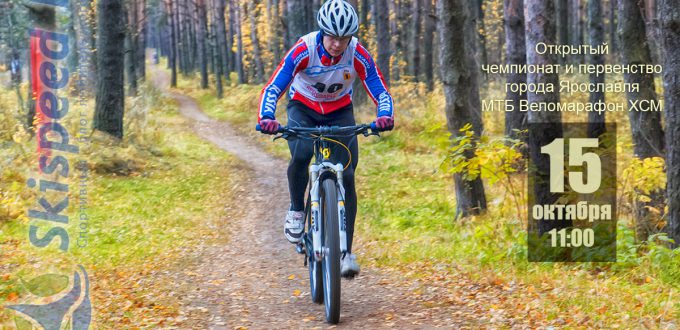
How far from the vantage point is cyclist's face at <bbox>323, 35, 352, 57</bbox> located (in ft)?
19.8

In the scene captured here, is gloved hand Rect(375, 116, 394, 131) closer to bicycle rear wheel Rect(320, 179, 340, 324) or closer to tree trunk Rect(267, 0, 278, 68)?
bicycle rear wheel Rect(320, 179, 340, 324)

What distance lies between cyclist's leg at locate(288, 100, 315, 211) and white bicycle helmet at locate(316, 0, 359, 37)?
100 centimetres

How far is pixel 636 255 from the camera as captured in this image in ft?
→ 23.7

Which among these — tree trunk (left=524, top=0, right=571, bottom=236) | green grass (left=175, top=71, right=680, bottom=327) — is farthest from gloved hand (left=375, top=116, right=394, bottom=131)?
tree trunk (left=524, top=0, right=571, bottom=236)

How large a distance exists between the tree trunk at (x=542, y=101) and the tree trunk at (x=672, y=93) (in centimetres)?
124

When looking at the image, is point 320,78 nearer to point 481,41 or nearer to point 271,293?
point 271,293

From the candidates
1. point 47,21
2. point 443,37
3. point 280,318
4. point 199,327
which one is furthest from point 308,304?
point 47,21

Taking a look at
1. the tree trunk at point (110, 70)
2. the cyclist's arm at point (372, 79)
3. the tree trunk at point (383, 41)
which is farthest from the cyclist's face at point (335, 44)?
the tree trunk at point (383, 41)

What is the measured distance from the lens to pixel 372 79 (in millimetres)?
6527

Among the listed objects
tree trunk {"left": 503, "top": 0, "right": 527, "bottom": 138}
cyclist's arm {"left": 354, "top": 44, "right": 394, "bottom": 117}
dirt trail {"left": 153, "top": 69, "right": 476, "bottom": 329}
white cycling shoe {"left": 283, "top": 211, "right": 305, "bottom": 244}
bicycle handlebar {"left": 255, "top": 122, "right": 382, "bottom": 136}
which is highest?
tree trunk {"left": 503, "top": 0, "right": 527, "bottom": 138}

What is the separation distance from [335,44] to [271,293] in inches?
116

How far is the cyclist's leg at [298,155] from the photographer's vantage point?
254 inches

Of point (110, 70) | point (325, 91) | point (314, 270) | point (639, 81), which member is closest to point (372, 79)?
point (325, 91)

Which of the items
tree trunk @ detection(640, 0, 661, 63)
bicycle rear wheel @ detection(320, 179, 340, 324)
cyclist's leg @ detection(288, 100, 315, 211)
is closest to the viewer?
bicycle rear wheel @ detection(320, 179, 340, 324)
